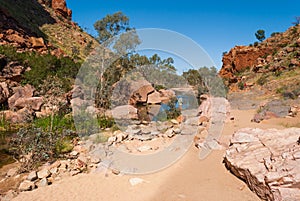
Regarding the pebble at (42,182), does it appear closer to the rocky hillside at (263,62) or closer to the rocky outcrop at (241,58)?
the rocky hillside at (263,62)

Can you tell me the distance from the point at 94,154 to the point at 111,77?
28.6 feet

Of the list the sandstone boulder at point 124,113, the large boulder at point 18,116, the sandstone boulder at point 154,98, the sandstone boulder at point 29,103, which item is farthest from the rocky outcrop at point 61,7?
the sandstone boulder at point 124,113

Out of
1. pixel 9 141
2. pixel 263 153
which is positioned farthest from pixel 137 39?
pixel 263 153

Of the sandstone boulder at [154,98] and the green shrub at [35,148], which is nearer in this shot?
the green shrub at [35,148]

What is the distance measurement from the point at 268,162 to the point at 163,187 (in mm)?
1988

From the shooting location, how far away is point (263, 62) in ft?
94.7

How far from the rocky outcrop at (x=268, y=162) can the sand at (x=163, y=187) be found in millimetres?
266

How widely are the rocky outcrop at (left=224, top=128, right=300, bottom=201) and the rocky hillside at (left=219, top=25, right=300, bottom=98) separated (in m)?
15.8

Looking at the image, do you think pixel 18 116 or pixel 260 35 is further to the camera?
pixel 260 35

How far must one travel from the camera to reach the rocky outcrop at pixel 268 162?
345 cm

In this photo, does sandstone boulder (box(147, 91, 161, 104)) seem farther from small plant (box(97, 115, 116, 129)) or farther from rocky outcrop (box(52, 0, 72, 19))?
rocky outcrop (box(52, 0, 72, 19))

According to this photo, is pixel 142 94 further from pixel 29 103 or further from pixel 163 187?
pixel 163 187

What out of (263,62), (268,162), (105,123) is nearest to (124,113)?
(105,123)

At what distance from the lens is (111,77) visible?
14281mm
